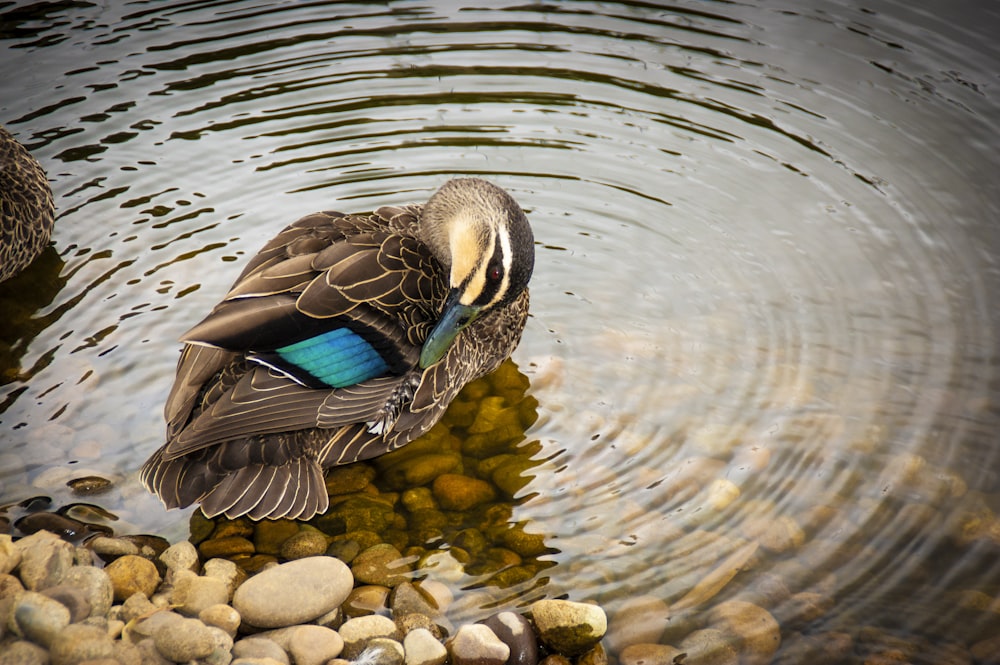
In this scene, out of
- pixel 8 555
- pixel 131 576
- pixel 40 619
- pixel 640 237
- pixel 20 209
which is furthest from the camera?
pixel 640 237

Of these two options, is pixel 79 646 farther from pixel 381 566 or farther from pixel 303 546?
pixel 381 566

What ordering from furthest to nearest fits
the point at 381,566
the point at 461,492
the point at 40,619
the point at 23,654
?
the point at 461,492 → the point at 381,566 → the point at 40,619 → the point at 23,654

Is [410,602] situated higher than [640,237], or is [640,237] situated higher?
[640,237]

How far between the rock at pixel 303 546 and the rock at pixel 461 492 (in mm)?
585

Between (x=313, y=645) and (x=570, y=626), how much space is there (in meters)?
1.01

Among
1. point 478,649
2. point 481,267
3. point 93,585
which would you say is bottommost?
point 93,585

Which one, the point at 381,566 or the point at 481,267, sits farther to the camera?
the point at 481,267

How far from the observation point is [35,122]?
22.1 feet

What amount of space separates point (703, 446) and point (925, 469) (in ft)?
3.36

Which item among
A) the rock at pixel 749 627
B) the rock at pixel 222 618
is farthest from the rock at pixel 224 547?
the rock at pixel 749 627

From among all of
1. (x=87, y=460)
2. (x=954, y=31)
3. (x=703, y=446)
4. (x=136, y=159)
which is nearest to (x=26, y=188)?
(x=136, y=159)

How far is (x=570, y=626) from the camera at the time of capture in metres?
3.46

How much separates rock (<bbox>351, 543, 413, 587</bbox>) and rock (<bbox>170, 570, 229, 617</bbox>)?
563mm

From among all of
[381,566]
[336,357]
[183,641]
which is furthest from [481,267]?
[183,641]
